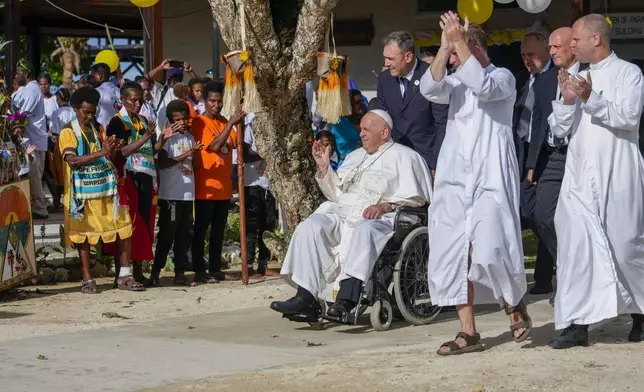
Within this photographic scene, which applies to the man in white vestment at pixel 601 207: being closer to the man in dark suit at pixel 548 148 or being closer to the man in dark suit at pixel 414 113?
the man in dark suit at pixel 548 148

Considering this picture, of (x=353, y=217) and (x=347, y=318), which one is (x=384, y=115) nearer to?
(x=353, y=217)

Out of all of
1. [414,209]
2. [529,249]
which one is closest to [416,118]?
[414,209]

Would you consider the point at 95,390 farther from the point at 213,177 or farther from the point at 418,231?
the point at 213,177

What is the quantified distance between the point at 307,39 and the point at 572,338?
392 centimetres

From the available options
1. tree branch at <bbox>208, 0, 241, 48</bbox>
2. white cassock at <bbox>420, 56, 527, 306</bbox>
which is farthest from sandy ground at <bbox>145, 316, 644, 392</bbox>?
tree branch at <bbox>208, 0, 241, 48</bbox>

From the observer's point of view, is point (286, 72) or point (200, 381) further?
point (286, 72)

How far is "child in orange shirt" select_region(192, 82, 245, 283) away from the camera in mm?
10641

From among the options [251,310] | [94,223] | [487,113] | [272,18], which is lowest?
[251,310]

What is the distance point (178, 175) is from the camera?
34.6 ft

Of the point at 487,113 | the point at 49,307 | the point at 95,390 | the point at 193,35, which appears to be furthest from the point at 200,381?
the point at 193,35

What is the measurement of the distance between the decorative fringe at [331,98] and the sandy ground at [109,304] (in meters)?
1.59

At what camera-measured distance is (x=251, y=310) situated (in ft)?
30.7

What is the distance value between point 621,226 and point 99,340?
3.50 metres

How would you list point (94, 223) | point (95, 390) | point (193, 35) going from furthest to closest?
1. point (193, 35)
2. point (94, 223)
3. point (95, 390)
